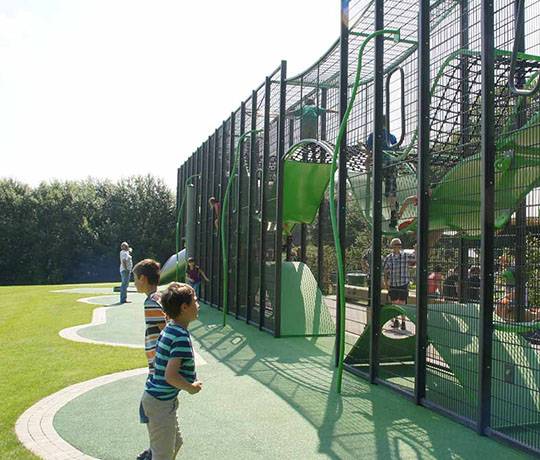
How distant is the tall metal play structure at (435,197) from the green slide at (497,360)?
0.01 m

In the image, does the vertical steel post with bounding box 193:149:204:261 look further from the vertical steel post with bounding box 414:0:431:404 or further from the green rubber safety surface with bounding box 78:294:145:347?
the vertical steel post with bounding box 414:0:431:404

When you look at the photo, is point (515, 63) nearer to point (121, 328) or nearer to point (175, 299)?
point (175, 299)

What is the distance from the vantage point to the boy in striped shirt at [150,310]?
13.8 feet

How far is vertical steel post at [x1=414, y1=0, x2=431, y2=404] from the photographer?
5758mm

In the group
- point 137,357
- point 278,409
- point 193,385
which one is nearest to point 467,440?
point 278,409

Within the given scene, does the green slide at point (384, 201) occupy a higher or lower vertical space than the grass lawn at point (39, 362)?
higher

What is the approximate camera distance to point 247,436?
4.75 meters

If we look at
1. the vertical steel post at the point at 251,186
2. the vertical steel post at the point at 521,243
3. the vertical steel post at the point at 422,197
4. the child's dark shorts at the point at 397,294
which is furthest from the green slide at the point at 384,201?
the vertical steel post at the point at 251,186

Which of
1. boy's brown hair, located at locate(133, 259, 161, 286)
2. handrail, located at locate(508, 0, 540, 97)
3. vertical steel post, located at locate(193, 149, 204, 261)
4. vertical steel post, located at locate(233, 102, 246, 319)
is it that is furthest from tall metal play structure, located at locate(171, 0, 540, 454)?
vertical steel post, located at locate(193, 149, 204, 261)

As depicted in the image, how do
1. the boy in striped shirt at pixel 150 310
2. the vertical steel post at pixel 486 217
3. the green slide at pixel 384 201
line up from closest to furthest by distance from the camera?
the boy in striped shirt at pixel 150 310
the vertical steel post at pixel 486 217
the green slide at pixel 384 201

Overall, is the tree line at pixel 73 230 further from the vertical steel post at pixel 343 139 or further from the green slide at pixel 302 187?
the vertical steel post at pixel 343 139

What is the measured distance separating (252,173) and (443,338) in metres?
7.43

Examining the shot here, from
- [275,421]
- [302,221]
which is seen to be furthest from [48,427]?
[302,221]

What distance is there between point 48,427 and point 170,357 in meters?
2.29
